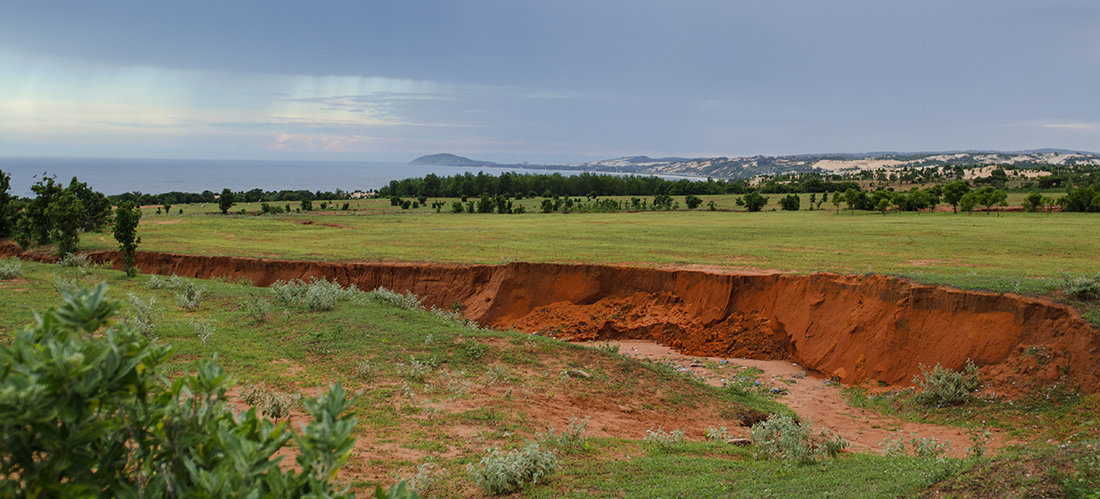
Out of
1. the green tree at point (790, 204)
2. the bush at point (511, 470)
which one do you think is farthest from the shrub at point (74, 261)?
the green tree at point (790, 204)

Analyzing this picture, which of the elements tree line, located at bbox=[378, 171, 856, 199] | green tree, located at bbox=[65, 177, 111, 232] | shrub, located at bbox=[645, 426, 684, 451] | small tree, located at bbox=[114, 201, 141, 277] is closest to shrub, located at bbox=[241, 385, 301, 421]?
shrub, located at bbox=[645, 426, 684, 451]

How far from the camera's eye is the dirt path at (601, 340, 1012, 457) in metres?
11.8

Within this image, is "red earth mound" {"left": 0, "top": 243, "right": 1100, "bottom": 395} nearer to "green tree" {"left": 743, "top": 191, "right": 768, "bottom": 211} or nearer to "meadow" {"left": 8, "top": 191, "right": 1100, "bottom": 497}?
"meadow" {"left": 8, "top": 191, "right": 1100, "bottom": 497}

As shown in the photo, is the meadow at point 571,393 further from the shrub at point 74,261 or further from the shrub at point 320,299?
the shrub at point 74,261

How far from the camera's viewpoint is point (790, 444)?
8.71 meters

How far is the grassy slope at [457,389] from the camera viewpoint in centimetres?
738

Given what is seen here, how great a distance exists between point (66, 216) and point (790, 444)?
26886 mm

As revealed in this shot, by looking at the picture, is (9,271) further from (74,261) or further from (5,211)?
(5,211)

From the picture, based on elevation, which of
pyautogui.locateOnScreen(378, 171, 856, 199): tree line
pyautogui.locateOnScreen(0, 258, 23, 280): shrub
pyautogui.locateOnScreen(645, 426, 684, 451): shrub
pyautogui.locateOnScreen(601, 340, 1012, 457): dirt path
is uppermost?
pyautogui.locateOnScreen(378, 171, 856, 199): tree line

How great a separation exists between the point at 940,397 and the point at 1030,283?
15.7 feet

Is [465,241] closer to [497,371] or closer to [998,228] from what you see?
[497,371]

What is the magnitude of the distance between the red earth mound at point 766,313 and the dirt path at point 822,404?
0.63 meters

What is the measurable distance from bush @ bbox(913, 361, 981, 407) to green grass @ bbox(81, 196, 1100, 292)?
9.82 ft

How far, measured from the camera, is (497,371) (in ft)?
40.2
